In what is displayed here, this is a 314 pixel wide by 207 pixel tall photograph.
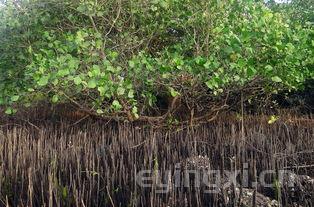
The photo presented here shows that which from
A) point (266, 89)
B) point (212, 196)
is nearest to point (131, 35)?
point (266, 89)

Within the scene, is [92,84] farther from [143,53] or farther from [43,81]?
[143,53]

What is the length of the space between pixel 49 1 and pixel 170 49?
1412 millimetres

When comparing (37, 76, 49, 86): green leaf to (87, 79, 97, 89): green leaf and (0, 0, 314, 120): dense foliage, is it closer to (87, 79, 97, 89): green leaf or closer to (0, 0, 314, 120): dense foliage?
(0, 0, 314, 120): dense foliage

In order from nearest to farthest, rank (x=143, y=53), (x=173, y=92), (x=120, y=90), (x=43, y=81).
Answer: (x=43, y=81) < (x=120, y=90) < (x=173, y=92) < (x=143, y=53)

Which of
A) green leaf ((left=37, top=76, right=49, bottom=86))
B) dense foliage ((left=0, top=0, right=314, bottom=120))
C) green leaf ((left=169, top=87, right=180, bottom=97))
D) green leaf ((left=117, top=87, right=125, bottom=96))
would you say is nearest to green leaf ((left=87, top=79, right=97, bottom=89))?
dense foliage ((left=0, top=0, right=314, bottom=120))

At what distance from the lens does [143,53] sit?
16.2 feet

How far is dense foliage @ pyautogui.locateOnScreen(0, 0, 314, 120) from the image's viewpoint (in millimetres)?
4422

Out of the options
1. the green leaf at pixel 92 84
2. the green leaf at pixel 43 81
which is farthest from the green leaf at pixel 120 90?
the green leaf at pixel 43 81

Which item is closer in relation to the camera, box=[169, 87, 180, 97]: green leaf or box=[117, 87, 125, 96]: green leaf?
box=[117, 87, 125, 96]: green leaf

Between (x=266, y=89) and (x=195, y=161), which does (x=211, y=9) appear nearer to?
(x=266, y=89)

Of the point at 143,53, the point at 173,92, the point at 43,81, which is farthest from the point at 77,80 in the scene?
the point at 143,53

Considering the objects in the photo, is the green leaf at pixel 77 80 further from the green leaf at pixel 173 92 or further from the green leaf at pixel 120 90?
the green leaf at pixel 173 92

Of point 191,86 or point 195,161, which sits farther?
point 191,86

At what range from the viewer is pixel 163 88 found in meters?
4.90
